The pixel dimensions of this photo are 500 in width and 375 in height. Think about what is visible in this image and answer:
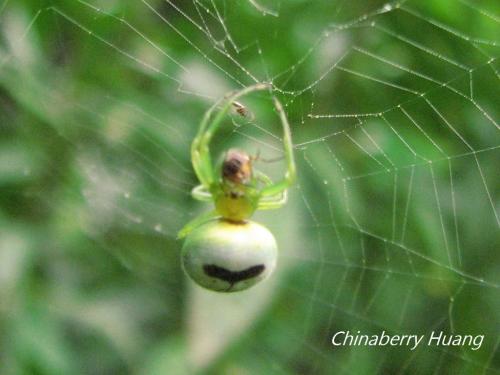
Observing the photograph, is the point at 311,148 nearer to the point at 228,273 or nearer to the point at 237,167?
the point at 237,167

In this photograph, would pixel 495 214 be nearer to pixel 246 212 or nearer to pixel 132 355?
pixel 246 212

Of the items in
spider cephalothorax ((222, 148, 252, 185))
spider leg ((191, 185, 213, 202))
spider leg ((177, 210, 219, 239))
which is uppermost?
spider cephalothorax ((222, 148, 252, 185))

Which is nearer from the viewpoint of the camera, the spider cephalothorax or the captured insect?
the captured insect

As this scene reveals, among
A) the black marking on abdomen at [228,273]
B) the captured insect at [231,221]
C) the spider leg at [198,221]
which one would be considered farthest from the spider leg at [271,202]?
the black marking on abdomen at [228,273]

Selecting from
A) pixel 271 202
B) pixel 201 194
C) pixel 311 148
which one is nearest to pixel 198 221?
pixel 201 194

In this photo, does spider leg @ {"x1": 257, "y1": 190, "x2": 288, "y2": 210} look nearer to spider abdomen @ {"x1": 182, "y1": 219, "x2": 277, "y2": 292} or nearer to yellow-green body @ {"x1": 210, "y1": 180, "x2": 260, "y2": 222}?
yellow-green body @ {"x1": 210, "y1": 180, "x2": 260, "y2": 222}

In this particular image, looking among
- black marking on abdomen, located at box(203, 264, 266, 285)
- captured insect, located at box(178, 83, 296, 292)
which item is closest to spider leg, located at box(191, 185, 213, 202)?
captured insect, located at box(178, 83, 296, 292)

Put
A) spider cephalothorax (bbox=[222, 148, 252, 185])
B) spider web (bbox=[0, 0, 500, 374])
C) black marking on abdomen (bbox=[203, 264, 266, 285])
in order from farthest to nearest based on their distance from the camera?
1. spider web (bbox=[0, 0, 500, 374])
2. spider cephalothorax (bbox=[222, 148, 252, 185])
3. black marking on abdomen (bbox=[203, 264, 266, 285])
